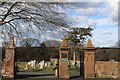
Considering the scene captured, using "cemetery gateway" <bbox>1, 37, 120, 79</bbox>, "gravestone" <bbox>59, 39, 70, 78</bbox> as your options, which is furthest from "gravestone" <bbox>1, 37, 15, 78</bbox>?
"gravestone" <bbox>59, 39, 70, 78</bbox>

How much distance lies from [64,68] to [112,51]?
1794 centimetres

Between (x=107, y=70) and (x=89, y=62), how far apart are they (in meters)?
2.16

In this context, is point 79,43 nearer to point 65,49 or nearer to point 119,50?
point 119,50

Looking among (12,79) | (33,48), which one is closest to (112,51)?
(33,48)

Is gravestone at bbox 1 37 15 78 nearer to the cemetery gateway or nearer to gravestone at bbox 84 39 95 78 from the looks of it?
the cemetery gateway

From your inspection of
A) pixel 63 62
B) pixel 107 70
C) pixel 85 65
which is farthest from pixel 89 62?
pixel 63 62

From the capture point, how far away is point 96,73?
26.7 m

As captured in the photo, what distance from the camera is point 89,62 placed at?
26438 millimetres

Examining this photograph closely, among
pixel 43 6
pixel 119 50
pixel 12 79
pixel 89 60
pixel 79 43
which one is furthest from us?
pixel 79 43

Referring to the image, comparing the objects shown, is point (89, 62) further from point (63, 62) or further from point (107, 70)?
point (63, 62)

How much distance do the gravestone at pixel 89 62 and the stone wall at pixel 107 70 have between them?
77 cm

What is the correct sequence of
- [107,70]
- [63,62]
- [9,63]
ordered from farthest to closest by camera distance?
[107,70]
[63,62]
[9,63]

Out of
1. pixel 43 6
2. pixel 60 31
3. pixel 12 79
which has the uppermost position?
pixel 43 6

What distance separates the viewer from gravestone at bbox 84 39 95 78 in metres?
26.2
